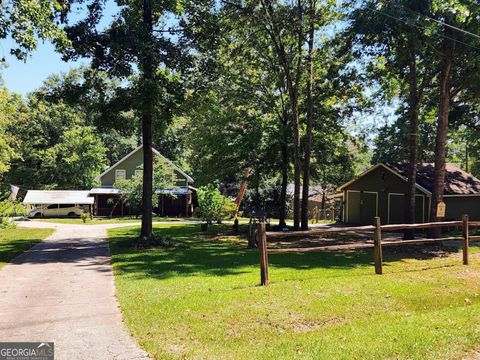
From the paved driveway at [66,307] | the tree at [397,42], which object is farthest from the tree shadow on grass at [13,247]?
the tree at [397,42]

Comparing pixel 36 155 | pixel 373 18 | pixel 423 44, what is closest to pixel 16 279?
pixel 373 18

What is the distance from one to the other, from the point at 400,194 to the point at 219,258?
1715cm

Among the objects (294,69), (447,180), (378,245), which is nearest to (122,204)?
(294,69)

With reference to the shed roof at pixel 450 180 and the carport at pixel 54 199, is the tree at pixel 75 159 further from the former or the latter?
the shed roof at pixel 450 180

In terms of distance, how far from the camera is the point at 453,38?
15031 mm

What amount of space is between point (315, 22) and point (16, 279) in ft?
58.2

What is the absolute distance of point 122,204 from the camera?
138 ft

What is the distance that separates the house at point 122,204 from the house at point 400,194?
1882 centimetres

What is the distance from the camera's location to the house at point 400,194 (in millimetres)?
25781

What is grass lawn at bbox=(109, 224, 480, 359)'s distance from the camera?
5.56 metres

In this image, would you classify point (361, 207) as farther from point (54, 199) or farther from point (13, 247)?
point (54, 199)

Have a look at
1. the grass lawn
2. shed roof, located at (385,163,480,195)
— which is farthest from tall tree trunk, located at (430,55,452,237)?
shed roof, located at (385,163,480,195)

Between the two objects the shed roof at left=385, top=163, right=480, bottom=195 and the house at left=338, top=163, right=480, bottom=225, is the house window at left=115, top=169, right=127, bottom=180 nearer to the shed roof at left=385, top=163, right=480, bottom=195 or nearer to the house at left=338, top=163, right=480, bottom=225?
the house at left=338, top=163, right=480, bottom=225

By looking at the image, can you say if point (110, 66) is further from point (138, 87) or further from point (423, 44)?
point (423, 44)
